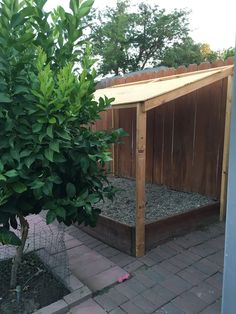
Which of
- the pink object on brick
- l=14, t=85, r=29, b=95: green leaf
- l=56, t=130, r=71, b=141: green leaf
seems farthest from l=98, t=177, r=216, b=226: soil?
l=14, t=85, r=29, b=95: green leaf

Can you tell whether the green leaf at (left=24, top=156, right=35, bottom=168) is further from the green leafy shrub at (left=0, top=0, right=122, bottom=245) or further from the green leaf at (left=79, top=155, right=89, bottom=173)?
the green leaf at (left=79, top=155, right=89, bottom=173)

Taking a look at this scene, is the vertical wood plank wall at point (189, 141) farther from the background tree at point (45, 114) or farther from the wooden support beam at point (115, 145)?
the background tree at point (45, 114)

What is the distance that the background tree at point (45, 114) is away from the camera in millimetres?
1831

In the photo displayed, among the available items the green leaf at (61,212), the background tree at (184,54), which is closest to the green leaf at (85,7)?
the green leaf at (61,212)

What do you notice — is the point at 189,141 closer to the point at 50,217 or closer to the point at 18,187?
the point at 50,217

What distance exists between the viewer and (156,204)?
4090 millimetres

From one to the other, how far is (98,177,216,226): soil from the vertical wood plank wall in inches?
6.7

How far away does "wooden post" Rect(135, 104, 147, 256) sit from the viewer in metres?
2.84

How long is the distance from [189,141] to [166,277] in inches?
87.4

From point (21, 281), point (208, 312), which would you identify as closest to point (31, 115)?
point (21, 281)

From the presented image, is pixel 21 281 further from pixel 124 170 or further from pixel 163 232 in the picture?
pixel 124 170

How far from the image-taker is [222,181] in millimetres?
3750

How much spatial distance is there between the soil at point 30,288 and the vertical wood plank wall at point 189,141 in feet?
8.23

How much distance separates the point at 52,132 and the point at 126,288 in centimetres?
153
